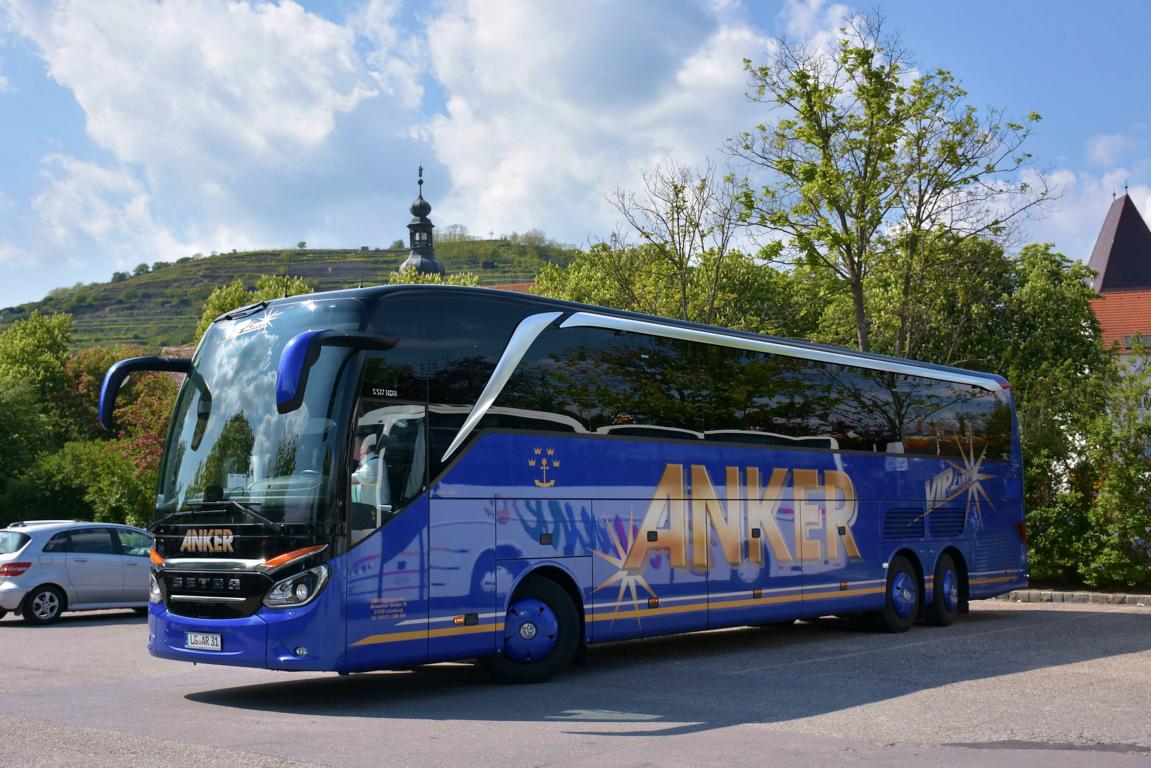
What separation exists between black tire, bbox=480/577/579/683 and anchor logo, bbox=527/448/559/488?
94 centimetres

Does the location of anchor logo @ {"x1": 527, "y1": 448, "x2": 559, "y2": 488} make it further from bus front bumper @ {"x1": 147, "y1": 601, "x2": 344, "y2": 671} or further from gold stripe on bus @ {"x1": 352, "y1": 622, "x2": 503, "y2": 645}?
bus front bumper @ {"x1": 147, "y1": 601, "x2": 344, "y2": 671}

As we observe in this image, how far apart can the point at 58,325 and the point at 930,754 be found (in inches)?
3324

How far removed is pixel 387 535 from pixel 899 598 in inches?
382

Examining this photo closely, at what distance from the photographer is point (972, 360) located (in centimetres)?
4728

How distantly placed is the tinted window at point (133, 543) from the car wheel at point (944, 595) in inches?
543

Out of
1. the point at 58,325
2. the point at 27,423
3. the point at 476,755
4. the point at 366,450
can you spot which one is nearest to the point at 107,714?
the point at 366,450

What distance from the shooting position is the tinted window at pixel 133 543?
2303cm

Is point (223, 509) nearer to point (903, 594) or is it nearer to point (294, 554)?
point (294, 554)

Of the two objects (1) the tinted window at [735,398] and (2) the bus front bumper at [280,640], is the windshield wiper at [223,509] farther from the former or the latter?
(1) the tinted window at [735,398]

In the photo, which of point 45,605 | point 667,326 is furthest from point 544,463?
point 45,605

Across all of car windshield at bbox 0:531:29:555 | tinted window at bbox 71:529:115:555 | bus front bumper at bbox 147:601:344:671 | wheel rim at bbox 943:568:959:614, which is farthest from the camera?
tinted window at bbox 71:529:115:555

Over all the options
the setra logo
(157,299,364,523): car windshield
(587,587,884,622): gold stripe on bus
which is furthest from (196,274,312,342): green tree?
the setra logo

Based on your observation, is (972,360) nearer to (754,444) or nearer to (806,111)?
(806,111)

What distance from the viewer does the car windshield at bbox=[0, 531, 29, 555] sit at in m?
21.6
